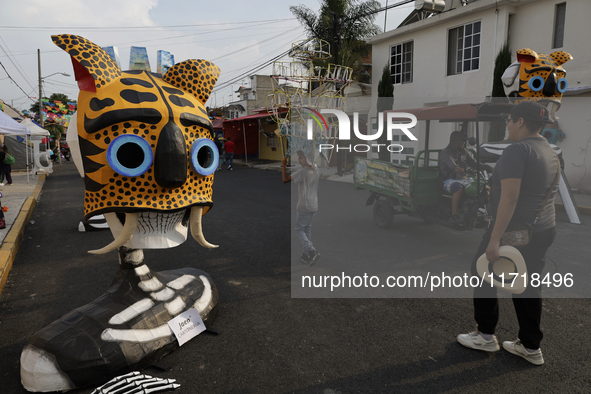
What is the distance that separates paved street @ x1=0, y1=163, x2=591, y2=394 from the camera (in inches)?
116

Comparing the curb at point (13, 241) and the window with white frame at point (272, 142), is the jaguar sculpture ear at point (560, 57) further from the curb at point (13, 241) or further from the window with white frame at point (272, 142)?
the window with white frame at point (272, 142)

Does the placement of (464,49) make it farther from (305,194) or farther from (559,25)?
(305,194)

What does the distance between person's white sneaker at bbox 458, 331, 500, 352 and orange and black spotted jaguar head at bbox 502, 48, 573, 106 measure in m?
3.10

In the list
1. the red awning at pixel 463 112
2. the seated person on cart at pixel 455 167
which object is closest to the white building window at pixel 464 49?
the seated person on cart at pixel 455 167

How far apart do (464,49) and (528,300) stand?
38.6 ft

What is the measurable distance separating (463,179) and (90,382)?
5.02 meters

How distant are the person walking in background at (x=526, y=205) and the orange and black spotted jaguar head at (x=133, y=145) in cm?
226

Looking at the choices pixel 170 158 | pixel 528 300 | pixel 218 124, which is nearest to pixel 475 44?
pixel 528 300

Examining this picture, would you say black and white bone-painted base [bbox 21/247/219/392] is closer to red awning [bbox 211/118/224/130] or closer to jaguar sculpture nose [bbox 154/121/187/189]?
jaguar sculpture nose [bbox 154/121/187/189]

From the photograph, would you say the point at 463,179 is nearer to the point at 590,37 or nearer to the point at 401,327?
the point at 401,327

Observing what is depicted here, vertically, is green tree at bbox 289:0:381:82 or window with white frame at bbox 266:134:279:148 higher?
green tree at bbox 289:0:381:82

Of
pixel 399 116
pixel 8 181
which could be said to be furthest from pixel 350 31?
pixel 399 116

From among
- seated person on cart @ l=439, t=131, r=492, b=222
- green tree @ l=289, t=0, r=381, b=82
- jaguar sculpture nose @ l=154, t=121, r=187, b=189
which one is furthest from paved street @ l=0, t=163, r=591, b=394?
green tree @ l=289, t=0, r=381, b=82

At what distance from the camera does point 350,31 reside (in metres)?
19.8
